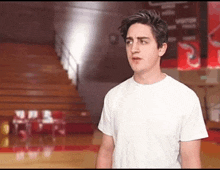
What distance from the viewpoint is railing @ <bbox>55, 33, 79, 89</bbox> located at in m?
10.9

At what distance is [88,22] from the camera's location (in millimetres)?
11312

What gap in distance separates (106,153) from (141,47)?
0.48 m

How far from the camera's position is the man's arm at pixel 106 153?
1.40m

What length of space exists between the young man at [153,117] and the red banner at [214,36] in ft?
27.5

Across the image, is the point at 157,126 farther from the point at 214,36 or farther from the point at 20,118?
the point at 214,36

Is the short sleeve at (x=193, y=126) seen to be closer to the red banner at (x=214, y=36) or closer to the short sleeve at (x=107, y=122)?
the short sleeve at (x=107, y=122)

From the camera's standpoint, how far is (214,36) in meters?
9.23

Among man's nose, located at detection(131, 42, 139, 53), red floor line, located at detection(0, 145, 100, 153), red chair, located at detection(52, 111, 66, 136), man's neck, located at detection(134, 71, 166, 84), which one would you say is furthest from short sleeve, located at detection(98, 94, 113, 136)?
red chair, located at detection(52, 111, 66, 136)

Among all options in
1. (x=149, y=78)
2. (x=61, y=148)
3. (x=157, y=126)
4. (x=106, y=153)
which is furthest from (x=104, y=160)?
(x=61, y=148)

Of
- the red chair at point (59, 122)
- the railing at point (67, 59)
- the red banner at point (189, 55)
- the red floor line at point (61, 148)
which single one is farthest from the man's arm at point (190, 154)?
the railing at point (67, 59)

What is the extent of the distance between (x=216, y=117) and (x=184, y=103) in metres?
11.9

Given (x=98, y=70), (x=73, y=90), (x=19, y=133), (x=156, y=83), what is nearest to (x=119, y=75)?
(x=98, y=70)

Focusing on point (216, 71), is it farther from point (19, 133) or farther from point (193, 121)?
point (193, 121)

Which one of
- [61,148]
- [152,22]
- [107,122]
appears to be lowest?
[61,148]
